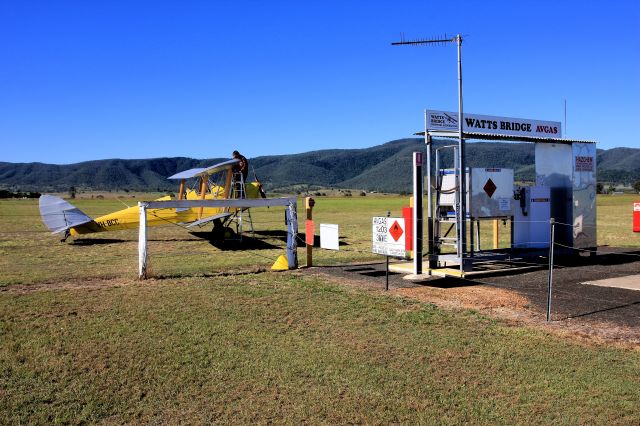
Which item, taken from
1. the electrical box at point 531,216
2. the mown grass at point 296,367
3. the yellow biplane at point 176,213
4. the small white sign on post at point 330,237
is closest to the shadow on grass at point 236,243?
the yellow biplane at point 176,213

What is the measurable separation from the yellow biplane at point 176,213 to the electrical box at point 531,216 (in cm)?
995

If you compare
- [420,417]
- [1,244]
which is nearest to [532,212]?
[420,417]

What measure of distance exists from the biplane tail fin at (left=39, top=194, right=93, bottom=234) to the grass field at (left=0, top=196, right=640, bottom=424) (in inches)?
422

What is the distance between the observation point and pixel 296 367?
20.1ft

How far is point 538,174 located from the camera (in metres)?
15.4

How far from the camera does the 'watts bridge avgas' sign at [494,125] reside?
1209 cm

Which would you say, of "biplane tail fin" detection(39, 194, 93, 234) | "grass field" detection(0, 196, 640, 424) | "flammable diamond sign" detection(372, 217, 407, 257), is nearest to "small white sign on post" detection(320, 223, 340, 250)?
"flammable diamond sign" detection(372, 217, 407, 257)

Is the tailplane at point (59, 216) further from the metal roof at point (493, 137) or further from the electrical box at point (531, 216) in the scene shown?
the electrical box at point (531, 216)

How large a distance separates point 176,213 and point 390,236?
13417 mm

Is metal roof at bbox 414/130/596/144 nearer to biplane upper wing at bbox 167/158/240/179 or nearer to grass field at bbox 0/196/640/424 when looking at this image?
grass field at bbox 0/196/640/424

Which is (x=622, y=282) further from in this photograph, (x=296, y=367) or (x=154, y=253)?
(x=154, y=253)

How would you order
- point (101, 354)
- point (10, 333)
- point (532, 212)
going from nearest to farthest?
point (101, 354) → point (10, 333) → point (532, 212)

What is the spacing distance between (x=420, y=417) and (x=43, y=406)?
136 inches

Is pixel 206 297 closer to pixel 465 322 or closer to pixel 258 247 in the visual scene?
pixel 465 322
